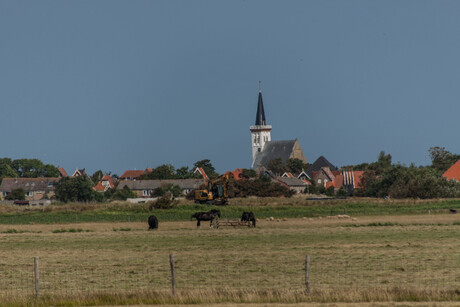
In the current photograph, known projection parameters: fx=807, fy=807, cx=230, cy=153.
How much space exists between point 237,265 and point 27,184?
161 m

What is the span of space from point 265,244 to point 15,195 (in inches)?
4673

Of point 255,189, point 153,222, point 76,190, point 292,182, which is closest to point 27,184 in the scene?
point 76,190

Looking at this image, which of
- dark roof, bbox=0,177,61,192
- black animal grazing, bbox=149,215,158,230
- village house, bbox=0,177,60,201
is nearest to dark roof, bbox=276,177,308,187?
village house, bbox=0,177,60,201

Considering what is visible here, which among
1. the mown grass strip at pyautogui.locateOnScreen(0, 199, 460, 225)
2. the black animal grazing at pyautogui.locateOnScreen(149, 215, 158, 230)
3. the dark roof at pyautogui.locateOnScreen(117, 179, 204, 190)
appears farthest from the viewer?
the dark roof at pyautogui.locateOnScreen(117, 179, 204, 190)

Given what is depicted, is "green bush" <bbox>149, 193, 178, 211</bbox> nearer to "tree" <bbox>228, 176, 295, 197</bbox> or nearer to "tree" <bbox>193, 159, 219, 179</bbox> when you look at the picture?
"tree" <bbox>228, 176, 295, 197</bbox>

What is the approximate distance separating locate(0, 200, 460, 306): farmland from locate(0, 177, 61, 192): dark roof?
13157cm

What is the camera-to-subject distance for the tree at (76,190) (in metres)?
133

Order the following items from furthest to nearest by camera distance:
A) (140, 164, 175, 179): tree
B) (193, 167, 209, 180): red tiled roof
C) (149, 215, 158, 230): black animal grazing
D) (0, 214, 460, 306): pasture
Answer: (193, 167, 209, 180): red tiled roof
(140, 164, 175, 179): tree
(149, 215, 158, 230): black animal grazing
(0, 214, 460, 306): pasture

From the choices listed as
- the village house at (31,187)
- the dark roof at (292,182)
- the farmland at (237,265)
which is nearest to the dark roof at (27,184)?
the village house at (31,187)

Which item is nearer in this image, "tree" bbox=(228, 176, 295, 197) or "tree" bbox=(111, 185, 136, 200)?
"tree" bbox=(228, 176, 295, 197)

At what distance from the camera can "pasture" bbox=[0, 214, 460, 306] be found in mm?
19453

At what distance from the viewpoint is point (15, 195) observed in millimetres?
148375

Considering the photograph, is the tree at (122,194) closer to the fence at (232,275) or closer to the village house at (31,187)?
the village house at (31,187)

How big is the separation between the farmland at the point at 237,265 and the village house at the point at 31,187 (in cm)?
13030
